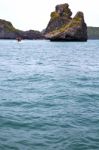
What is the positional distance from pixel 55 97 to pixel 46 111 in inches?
150

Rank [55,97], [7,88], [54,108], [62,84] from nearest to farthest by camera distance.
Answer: [54,108] < [55,97] < [7,88] < [62,84]

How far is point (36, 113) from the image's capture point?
17031 millimetres

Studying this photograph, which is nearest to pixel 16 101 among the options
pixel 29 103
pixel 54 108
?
pixel 29 103

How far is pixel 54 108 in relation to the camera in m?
18.1

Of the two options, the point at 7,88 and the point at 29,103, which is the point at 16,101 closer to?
the point at 29,103

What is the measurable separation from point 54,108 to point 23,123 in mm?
3298

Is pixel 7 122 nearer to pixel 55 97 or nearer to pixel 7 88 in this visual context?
pixel 55 97

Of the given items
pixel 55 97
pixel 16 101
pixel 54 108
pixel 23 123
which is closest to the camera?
pixel 23 123

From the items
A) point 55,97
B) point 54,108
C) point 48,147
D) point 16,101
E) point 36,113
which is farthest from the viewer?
point 55,97

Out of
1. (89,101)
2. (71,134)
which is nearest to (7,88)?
(89,101)

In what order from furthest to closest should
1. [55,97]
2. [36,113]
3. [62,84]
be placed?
1. [62,84]
2. [55,97]
3. [36,113]

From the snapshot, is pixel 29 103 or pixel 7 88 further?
pixel 7 88

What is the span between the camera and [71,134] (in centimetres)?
1367

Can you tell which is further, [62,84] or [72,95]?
[62,84]
